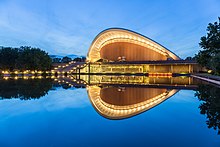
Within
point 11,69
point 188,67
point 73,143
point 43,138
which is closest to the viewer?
point 73,143

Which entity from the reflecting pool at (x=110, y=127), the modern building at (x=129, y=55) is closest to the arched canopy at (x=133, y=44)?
the modern building at (x=129, y=55)

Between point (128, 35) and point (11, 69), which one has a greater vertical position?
point (128, 35)

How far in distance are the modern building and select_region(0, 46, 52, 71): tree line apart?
9.41 m

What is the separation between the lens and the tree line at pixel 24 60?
152 ft

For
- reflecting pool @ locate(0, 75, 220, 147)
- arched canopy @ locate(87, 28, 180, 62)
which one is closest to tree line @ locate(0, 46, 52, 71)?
arched canopy @ locate(87, 28, 180, 62)

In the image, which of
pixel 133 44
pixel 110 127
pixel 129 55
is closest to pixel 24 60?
pixel 129 55

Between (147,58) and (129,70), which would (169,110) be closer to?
(129,70)

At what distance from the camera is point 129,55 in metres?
55.2

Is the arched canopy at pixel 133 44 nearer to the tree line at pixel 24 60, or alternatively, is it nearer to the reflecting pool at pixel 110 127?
the tree line at pixel 24 60

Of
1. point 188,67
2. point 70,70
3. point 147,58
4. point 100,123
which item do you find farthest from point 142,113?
point 147,58

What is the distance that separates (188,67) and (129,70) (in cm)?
1241

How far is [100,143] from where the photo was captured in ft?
14.1

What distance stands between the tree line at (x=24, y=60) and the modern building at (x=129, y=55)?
30.9ft

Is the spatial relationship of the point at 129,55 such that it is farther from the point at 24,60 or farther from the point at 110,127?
the point at 110,127
